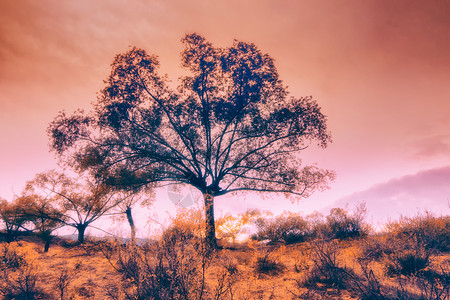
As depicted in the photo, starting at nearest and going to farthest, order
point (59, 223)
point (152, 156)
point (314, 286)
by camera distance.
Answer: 1. point (314, 286)
2. point (152, 156)
3. point (59, 223)

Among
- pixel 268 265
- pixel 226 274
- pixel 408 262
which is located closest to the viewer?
pixel 408 262

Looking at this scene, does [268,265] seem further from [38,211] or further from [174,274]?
[38,211]

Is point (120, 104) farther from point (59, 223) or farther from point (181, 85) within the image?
point (59, 223)

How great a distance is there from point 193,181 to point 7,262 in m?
8.61

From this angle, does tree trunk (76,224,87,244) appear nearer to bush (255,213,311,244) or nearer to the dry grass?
the dry grass

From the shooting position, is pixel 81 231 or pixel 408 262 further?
pixel 81 231

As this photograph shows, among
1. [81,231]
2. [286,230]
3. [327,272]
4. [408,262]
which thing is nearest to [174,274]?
[327,272]

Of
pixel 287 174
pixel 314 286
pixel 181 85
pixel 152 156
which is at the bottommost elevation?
pixel 314 286

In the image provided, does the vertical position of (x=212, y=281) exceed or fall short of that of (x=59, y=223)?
it falls short

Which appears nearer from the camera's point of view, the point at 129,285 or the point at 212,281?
the point at 129,285

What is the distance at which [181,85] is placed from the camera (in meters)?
12.7

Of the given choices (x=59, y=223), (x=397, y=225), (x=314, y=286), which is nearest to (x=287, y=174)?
(x=397, y=225)

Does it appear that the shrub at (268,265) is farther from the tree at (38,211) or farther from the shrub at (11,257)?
the tree at (38,211)

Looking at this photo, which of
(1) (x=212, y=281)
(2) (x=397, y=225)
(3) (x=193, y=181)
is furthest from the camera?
(3) (x=193, y=181)
